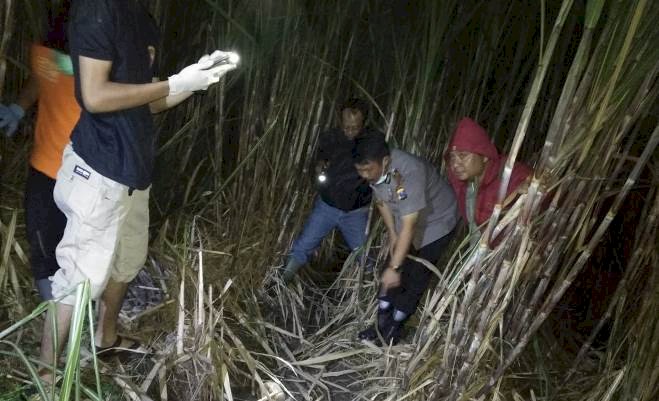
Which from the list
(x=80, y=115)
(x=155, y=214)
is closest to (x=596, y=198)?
(x=80, y=115)

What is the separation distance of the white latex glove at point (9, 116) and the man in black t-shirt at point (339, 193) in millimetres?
852

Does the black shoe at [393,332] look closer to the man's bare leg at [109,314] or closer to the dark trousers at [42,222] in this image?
the man's bare leg at [109,314]

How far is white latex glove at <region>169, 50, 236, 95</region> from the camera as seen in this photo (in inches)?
46.1

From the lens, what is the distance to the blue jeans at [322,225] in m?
1.94

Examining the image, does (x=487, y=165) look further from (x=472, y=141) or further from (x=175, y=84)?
(x=175, y=84)

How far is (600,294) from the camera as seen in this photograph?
80.7 inches

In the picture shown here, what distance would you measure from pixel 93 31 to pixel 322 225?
1062 millimetres

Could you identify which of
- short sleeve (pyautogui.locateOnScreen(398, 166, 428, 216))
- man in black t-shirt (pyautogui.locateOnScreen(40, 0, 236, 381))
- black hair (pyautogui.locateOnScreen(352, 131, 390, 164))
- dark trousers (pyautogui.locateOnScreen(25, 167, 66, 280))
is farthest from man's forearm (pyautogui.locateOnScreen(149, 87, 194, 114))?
short sleeve (pyautogui.locateOnScreen(398, 166, 428, 216))

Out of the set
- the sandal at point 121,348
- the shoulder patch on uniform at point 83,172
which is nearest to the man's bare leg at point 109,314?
the sandal at point 121,348

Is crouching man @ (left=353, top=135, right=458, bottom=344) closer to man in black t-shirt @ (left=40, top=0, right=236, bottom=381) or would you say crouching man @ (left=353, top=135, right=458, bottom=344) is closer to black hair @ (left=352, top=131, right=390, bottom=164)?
black hair @ (left=352, top=131, right=390, bottom=164)

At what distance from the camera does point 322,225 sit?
195 cm

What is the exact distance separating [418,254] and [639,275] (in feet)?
1.99

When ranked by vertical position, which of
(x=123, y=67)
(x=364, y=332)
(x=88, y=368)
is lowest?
(x=364, y=332)

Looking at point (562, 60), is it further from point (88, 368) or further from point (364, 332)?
point (88, 368)
